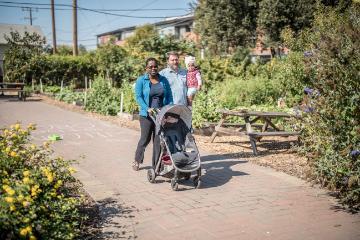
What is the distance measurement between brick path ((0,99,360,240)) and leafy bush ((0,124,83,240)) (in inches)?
27.0

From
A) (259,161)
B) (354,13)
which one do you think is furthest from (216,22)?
(354,13)

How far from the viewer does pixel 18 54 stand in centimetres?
2669

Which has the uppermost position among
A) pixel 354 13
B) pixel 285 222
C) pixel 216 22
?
pixel 216 22

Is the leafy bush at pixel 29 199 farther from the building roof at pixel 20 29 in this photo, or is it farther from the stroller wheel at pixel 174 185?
the building roof at pixel 20 29

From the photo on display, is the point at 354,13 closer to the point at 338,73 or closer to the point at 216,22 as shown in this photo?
the point at 338,73

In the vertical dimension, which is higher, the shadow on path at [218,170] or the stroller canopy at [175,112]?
the stroller canopy at [175,112]

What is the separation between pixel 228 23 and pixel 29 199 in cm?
2218

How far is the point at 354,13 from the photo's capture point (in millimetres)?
6008

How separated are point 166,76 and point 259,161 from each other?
2730 millimetres

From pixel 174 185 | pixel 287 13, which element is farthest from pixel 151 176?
pixel 287 13

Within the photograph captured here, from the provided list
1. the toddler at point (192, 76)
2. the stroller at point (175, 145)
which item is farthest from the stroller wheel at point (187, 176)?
the toddler at point (192, 76)

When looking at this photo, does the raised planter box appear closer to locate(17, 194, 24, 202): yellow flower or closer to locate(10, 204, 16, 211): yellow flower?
locate(17, 194, 24, 202): yellow flower

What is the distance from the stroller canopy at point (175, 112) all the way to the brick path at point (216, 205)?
1.00 m

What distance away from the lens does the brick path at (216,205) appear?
186 inches
